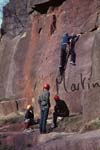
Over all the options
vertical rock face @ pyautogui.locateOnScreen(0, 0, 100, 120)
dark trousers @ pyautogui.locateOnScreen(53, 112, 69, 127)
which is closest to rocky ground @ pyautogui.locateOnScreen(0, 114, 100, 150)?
dark trousers @ pyautogui.locateOnScreen(53, 112, 69, 127)

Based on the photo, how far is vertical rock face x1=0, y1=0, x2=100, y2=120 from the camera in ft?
67.1

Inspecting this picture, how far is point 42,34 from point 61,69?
572 centimetres

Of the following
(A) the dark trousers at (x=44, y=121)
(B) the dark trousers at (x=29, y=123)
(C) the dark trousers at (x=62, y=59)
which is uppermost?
(C) the dark trousers at (x=62, y=59)

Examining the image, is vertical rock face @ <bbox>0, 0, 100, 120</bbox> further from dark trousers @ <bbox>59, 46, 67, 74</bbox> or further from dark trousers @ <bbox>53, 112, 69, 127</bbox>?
dark trousers @ <bbox>53, 112, 69, 127</bbox>

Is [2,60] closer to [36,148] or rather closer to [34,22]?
[34,22]

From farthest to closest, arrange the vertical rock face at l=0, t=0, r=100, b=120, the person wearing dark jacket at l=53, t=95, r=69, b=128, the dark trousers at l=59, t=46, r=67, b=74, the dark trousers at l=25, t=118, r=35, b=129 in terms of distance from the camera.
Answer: the dark trousers at l=59, t=46, r=67, b=74, the dark trousers at l=25, t=118, r=35, b=129, the vertical rock face at l=0, t=0, r=100, b=120, the person wearing dark jacket at l=53, t=95, r=69, b=128

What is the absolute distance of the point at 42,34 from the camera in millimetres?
29281

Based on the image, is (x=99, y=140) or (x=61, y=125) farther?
(x=61, y=125)

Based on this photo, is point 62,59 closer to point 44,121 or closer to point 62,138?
point 44,121

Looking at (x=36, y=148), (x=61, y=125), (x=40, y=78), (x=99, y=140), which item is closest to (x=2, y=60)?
(x=40, y=78)

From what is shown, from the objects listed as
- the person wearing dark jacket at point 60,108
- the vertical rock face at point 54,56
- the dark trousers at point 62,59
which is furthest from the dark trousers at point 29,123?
the dark trousers at point 62,59

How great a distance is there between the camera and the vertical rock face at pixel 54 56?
20452mm

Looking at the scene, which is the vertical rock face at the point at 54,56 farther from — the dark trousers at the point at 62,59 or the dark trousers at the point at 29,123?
the dark trousers at the point at 29,123

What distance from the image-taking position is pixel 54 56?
25828mm
